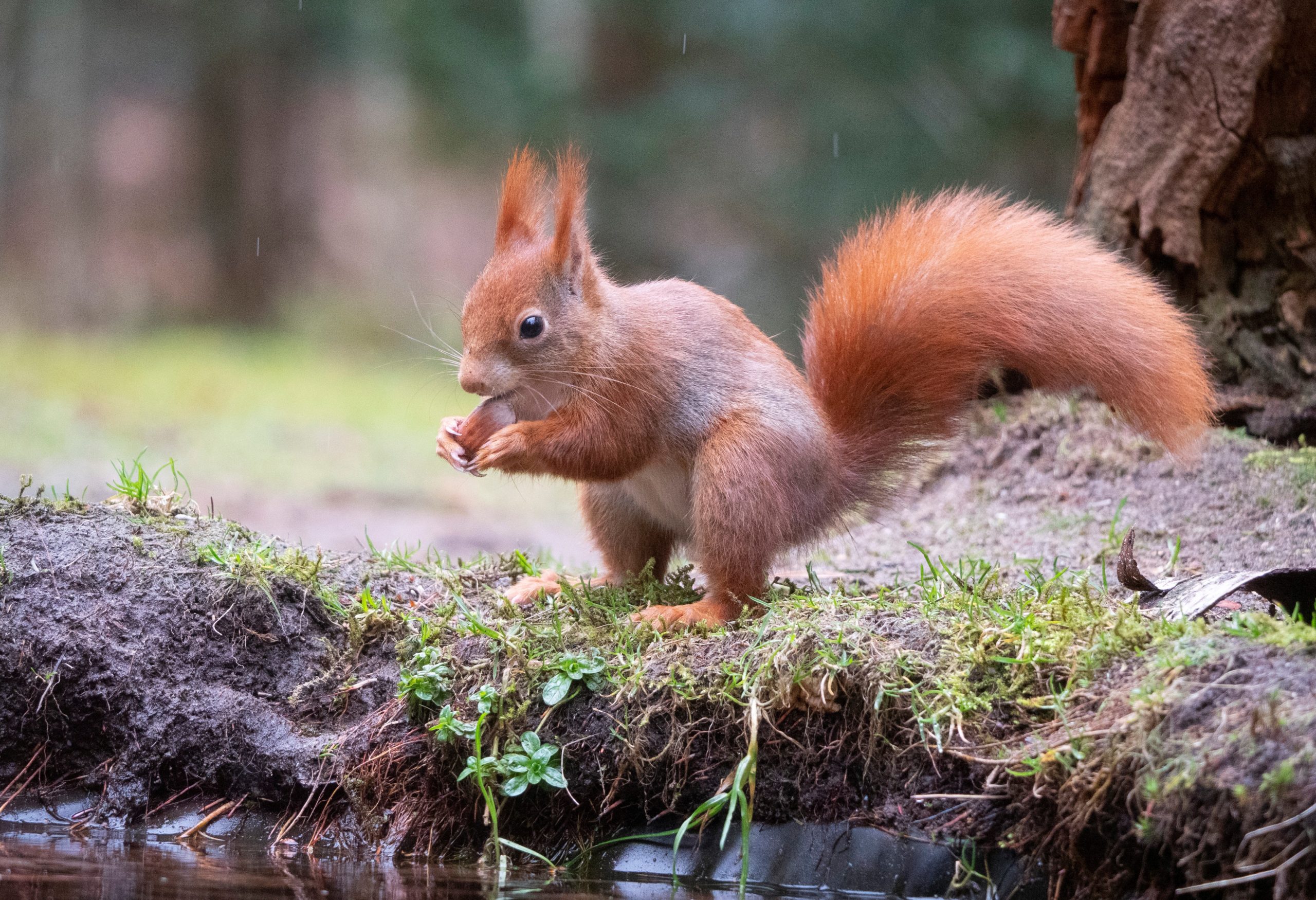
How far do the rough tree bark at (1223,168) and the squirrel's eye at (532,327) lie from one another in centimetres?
216

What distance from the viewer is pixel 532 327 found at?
2.75 metres

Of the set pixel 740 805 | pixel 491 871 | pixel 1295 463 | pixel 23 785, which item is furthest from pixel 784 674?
pixel 1295 463

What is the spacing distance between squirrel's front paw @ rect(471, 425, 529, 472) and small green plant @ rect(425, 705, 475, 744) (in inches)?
23.0

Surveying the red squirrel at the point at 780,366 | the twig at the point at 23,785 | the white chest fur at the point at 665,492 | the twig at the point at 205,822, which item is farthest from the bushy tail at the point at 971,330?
the twig at the point at 23,785

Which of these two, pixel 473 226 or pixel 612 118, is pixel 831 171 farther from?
pixel 473 226

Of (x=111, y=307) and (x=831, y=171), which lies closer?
(x=831, y=171)

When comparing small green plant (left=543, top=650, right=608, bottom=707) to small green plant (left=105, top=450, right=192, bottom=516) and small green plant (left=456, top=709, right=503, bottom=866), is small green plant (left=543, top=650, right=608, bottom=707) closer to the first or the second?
small green plant (left=456, top=709, right=503, bottom=866)

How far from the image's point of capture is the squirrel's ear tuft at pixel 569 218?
2.79 m

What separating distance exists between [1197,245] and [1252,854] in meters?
2.66

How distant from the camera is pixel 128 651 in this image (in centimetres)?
254

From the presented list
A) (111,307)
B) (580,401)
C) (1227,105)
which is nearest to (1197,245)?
(1227,105)

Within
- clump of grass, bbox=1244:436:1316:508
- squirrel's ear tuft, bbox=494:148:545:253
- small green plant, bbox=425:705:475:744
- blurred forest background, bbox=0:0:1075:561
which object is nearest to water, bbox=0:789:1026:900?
small green plant, bbox=425:705:475:744

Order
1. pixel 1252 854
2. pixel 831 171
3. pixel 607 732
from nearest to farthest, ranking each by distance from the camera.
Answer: pixel 1252 854 < pixel 607 732 < pixel 831 171

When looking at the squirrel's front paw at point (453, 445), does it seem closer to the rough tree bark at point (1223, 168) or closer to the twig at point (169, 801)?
the twig at point (169, 801)
